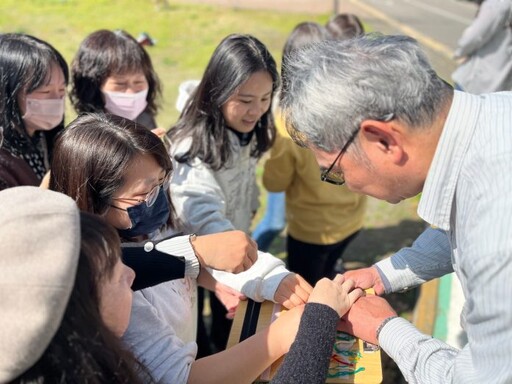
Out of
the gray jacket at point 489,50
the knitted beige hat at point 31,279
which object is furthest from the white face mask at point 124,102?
the gray jacket at point 489,50

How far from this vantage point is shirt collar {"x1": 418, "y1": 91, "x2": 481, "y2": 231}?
1.37m

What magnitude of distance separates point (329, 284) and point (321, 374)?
406 mm

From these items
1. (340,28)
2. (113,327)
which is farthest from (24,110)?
(340,28)

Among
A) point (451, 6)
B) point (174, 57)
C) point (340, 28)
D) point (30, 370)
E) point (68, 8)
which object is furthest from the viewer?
point (451, 6)

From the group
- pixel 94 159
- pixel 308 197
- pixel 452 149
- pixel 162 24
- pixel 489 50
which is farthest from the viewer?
pixel 162 24

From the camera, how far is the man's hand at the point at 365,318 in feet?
6.03

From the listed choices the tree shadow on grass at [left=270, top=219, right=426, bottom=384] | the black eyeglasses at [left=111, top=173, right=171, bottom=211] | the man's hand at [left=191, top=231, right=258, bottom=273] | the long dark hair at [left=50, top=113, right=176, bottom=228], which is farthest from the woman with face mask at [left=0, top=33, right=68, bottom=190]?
the tree shadow on grass at [left=270, top=219, right=426, bottom=384]

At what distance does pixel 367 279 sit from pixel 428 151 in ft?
2.70

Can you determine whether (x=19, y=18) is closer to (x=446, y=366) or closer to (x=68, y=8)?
(x=68, y=8)

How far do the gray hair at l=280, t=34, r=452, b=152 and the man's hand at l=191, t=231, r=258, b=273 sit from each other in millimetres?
485

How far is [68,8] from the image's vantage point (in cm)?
1487

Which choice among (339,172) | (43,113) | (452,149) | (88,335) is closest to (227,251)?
(339,172)

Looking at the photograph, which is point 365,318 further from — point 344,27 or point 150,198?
point 344,27

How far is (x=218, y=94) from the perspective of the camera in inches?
101
